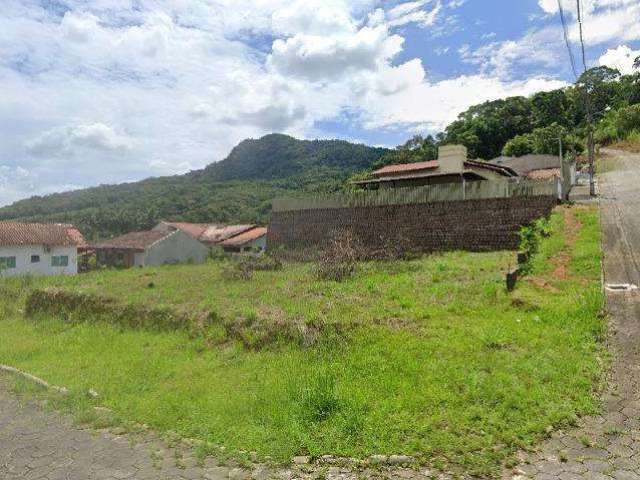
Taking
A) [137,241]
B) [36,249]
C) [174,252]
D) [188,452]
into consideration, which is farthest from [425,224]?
[36,249]

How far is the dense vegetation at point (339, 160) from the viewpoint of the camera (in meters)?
45.7

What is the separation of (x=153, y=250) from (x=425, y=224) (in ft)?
76.9

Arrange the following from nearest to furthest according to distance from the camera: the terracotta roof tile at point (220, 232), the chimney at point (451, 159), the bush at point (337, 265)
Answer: the bush at point (337, 265)
the chimney at point (451, 159)
the terracotta roof tile at point (220, 232)

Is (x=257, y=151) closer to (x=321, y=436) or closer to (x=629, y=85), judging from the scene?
(x=629, y=85)

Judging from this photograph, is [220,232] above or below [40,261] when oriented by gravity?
above

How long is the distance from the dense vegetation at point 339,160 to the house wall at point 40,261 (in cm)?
1348

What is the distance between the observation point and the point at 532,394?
543 centimetres

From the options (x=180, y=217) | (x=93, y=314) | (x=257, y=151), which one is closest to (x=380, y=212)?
(x=93, y=314)

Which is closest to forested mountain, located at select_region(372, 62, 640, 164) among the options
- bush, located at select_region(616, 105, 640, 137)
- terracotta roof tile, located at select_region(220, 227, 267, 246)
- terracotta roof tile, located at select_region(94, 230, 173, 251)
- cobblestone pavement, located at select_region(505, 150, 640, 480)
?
bush, located at select_region(616, 105, 640, 137)

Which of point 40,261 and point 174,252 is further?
point 174,252

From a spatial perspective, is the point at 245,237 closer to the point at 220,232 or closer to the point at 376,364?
the point at 220,232

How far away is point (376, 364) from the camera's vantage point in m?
6.85

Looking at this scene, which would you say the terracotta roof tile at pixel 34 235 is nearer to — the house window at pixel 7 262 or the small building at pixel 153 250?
the house window at pixel 7 262

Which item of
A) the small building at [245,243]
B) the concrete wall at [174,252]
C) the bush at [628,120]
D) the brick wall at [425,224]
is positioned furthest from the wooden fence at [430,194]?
the bush at [628,120]
